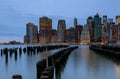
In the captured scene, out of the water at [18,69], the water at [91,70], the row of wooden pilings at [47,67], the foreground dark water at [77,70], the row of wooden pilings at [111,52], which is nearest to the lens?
the row of wooden pilings at [47,67]

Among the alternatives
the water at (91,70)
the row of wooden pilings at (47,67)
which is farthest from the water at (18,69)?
the water at (91,70)

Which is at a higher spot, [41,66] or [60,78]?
[41,66]

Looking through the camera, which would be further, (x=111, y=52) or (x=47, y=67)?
(x=111, y=52)

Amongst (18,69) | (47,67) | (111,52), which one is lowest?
(18,69)

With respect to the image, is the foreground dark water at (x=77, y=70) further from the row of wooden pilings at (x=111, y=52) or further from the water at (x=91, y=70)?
the row of wooden pilings at (x=111, y=52)

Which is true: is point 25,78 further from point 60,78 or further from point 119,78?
point 119,78

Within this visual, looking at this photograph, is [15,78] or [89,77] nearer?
[15,78]

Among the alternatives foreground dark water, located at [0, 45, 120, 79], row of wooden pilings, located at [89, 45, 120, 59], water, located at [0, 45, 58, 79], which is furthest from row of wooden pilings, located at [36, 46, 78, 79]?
row of wooden pilings, located at [89, 45, 120, 59]

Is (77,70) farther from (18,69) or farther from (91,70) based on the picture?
(18,69)

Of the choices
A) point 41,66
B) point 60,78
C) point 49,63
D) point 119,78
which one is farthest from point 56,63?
point 41,66

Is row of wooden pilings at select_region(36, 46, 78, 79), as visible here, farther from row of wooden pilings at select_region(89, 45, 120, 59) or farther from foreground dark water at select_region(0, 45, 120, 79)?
row of wooden pilings at select_region(89, 45, 120, 59)

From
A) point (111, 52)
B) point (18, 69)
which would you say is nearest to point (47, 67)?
point (18, 69)

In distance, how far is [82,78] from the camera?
2078cm

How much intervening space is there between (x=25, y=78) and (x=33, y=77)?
696 mm
